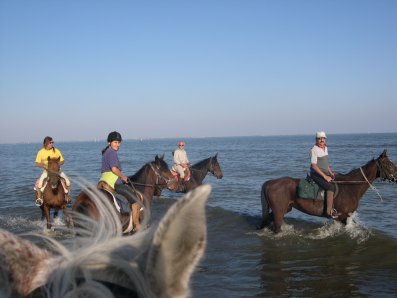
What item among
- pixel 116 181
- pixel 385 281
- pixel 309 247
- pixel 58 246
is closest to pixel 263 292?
pixel 385 281

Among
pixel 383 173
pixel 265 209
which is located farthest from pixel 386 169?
pixel 265 209

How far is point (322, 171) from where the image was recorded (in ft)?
33.2

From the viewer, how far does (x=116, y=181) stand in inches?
331

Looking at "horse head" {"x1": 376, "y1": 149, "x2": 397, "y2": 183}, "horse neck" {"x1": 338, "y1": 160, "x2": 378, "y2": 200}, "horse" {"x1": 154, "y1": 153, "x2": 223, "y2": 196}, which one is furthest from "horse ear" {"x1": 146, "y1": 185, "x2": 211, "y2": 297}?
"horse" {"x1": 154, "y1": 153, "x2": 223, "y2": 196}

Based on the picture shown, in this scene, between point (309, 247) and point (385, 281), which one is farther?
point (309, 247)

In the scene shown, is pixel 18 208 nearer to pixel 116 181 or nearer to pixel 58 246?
pixel 116 181

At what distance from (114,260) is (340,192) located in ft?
32.5

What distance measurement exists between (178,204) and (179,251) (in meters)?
0.13

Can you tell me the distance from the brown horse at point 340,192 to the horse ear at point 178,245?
379 inches

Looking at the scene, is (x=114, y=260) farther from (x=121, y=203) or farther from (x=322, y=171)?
(x=322, y=171)

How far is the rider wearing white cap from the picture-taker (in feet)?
32.3

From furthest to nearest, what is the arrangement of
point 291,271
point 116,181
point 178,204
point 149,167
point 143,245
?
point 149,167 → point 116,181 → point 291,271 → point 143,245 → point 178,204

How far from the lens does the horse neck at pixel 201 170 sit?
1647 centimetres

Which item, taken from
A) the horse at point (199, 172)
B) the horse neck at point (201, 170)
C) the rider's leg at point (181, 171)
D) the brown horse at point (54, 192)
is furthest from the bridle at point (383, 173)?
the brown horse at point (54, 192)
